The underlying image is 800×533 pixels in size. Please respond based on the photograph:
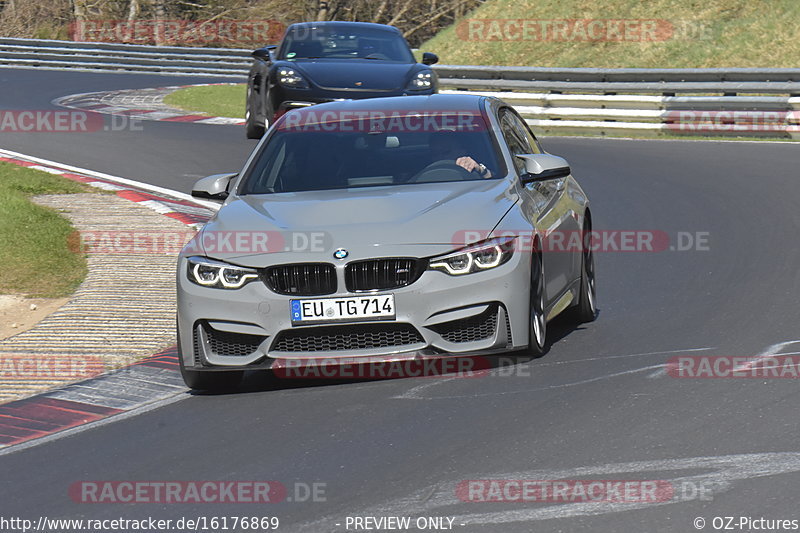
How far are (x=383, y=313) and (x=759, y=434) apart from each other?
81.4 inches

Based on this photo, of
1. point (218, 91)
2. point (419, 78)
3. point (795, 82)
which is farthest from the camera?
point (218, 91)

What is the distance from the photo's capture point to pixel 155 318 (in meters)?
9.82

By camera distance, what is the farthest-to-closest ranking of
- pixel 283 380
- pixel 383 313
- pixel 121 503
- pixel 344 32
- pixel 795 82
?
pixel 795 82, pixel 344 32, pixel 283 380, pixel 383 313, pixel 121 503

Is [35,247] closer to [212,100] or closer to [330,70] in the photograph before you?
[330,70]

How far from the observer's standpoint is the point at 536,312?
25.4 ft

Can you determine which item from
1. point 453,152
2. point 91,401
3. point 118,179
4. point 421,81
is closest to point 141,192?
point 118,179

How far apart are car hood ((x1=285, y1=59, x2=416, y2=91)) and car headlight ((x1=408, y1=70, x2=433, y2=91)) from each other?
90 mm

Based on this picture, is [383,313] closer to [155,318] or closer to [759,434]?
[759,434]

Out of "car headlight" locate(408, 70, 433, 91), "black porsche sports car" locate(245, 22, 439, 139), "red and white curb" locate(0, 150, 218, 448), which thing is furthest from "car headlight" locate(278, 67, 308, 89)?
"red and white curb" locate(0, 150, 218, 448)

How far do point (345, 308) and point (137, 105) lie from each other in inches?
811

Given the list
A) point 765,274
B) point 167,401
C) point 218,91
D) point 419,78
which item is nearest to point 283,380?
point 167,401

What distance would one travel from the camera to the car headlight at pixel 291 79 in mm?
17219

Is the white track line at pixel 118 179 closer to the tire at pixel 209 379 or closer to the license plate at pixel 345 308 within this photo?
the tire at pixel 209 379

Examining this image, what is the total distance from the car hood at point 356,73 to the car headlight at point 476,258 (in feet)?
31.1
